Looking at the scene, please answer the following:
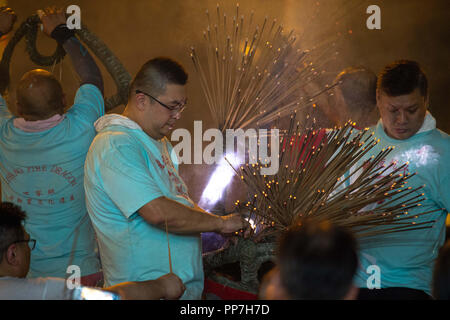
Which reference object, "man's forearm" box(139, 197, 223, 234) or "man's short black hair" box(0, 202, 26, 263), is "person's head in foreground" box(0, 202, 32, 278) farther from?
"man's forearm" box(139, 197, 223, 234)

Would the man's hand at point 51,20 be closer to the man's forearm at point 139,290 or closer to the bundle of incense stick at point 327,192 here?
the bundle of incense stick at point 327,192

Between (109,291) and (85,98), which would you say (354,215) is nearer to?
(109,291)

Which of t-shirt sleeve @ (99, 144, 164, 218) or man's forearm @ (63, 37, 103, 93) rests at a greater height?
man's forearm @ (63, 37, 103, 93)

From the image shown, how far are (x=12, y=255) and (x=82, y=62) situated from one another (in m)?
1.35

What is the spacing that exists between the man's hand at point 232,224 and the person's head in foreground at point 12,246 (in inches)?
28.6

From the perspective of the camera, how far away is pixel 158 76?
6.63ft

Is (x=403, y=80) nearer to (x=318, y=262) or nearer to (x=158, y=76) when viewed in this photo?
(x=158, y=76)

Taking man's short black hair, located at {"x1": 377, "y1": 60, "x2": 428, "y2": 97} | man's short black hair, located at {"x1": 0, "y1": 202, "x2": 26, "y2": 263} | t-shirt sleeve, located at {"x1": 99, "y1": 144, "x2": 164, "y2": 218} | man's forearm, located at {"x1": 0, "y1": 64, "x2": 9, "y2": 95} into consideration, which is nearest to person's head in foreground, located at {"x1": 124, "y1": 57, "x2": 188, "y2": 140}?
t-shirt sleeve, located at {"x1": 99, "y1": 144, "x2": 164, "y2": 218}

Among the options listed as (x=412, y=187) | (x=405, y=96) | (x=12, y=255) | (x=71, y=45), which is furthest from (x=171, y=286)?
(x=71, y=45)

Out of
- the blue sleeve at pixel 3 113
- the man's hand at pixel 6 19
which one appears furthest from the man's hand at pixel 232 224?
the man's hand at pixel 6 19

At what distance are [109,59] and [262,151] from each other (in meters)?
1.19

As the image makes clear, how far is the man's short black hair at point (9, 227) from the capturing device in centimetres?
171

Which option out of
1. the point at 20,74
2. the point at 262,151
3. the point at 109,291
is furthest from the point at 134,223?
the point at 20,74

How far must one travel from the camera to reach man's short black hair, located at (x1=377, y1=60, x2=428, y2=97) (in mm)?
2238
